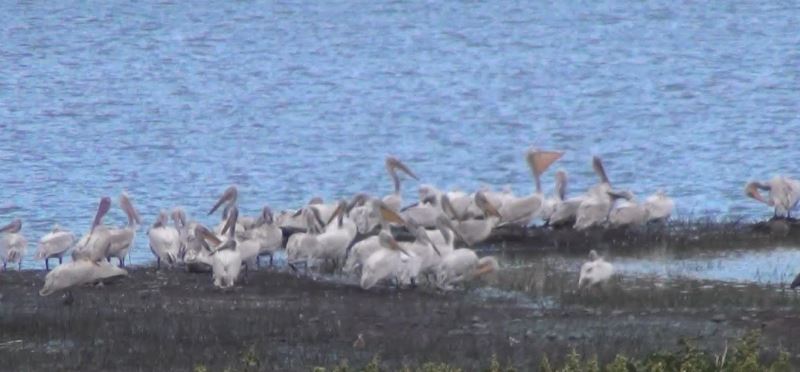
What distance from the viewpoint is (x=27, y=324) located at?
40.8ft

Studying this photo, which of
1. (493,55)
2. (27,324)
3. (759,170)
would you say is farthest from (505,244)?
(493,55)

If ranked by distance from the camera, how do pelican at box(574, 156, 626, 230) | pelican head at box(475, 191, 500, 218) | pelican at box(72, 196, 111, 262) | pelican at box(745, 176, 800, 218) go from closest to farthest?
1. pelican at box(72, 196, 111, 262)
2. pelican head at box(475, 191, 500, 218)
3. pelican at box(574, 156, 626, 230)
4. pelican at box(745, 176, 800, 218)

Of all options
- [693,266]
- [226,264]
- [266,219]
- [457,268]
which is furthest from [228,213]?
[693,266]

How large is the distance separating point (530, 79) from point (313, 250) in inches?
1068

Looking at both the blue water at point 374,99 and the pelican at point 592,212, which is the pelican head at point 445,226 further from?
the blue water at point 374,99

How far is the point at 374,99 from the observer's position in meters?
39.1

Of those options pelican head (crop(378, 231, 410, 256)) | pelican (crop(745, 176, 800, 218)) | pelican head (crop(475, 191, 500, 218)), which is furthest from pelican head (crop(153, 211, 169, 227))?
pelican (crop(745, 176, 800, 218))

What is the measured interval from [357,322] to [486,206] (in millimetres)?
4845

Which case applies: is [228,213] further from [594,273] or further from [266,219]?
[594,273]

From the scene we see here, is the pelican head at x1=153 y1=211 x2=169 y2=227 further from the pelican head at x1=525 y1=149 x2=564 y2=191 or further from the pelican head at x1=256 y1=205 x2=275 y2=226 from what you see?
the pelican head at x1=525 y1=149 x2=564 y2=191

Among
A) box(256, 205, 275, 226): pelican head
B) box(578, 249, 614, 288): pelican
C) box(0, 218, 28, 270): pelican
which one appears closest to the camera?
box(578, 249, 614, 288): pelican

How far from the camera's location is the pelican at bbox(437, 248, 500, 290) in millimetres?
14484

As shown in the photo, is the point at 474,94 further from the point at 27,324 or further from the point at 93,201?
the point at 27,324

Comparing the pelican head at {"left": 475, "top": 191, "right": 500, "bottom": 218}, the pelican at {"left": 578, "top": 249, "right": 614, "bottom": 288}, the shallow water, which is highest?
the pelican at {"left": 578, "top": 249, "right": 614, "bottom": 288}
